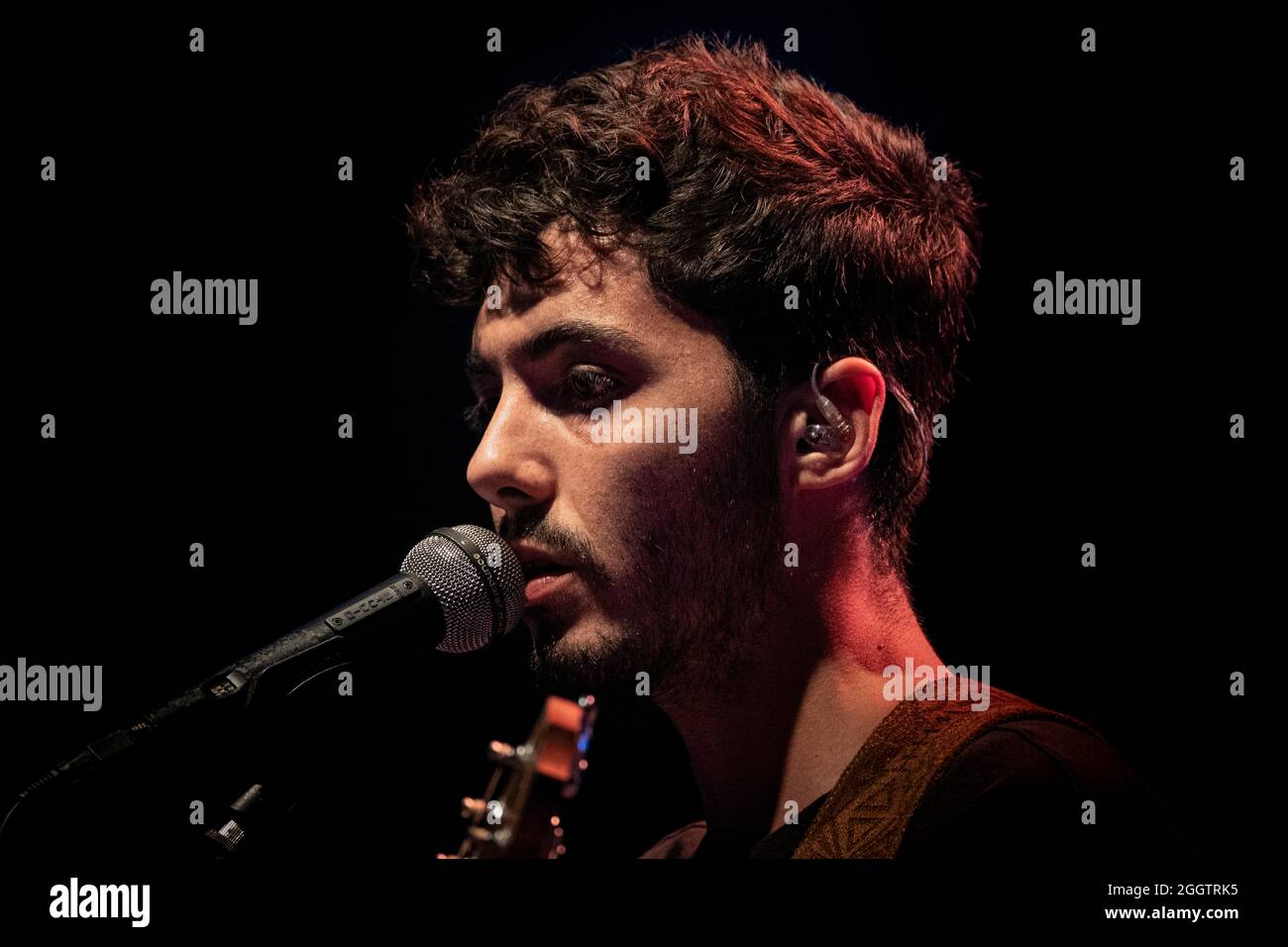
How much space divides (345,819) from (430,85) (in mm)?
1860

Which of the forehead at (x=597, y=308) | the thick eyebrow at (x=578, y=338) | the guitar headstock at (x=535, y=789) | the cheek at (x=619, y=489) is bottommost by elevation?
the guitar headstock at (x=535, y=789)

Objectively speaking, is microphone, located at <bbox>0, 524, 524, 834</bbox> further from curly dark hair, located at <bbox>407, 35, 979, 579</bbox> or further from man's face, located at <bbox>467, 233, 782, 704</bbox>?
curly dark hair, located at <bbox>407, 35, 979, 579</bbox>

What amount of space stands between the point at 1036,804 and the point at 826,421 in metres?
0.76

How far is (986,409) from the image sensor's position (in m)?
2.57

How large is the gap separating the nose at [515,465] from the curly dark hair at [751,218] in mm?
275

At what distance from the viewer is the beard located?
6.23 feet

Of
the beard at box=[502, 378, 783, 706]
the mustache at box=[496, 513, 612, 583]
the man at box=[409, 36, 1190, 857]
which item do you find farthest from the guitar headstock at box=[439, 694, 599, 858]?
the mustache at box=[496, 513, 612, 583]

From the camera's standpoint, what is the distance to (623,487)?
1892 mm

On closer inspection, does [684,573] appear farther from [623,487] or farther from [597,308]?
[597,308]

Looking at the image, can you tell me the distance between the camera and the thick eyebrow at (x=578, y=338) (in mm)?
1905

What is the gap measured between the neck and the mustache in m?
0.35

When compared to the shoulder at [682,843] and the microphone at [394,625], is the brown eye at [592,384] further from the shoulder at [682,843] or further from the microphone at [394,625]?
the shoulder at [682,843]

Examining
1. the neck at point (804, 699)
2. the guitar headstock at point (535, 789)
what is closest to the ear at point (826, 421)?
the neck at point (804, 699)
